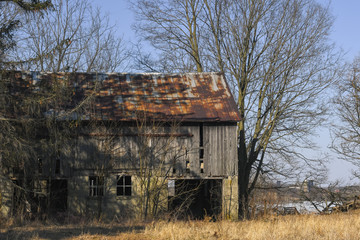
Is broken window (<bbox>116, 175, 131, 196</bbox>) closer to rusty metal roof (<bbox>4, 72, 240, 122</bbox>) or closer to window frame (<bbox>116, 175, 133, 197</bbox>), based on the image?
window frame (<bbox>116, 175, 133, 197</bbox>)

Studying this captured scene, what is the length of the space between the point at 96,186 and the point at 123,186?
1.15 meters

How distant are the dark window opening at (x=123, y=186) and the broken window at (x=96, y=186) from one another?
716 millimetres

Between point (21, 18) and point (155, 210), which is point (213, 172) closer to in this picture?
point (155, 210)

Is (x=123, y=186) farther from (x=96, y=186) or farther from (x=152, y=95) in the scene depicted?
(x=152, y=95)

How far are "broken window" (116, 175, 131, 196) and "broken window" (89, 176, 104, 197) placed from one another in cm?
72

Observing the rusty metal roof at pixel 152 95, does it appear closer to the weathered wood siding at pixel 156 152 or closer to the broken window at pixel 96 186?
the weathered wood siding at pixel 156 152

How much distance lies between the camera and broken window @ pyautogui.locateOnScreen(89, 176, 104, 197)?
20172 millimetres

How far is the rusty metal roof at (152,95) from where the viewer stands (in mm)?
20406

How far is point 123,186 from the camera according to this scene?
20469mm

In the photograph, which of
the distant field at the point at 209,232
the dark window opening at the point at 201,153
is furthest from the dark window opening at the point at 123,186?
the distant field at the point at 209,232

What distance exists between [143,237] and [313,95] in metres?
17.0

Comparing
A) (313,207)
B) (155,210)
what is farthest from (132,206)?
(313,207)

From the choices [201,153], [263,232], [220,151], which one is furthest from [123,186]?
[263,232]

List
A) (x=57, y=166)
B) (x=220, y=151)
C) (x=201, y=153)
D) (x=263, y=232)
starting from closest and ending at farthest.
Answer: (x=263, y=232) < (x=57, y=166) < (x=220, y=151) < (x=201, y=153)
